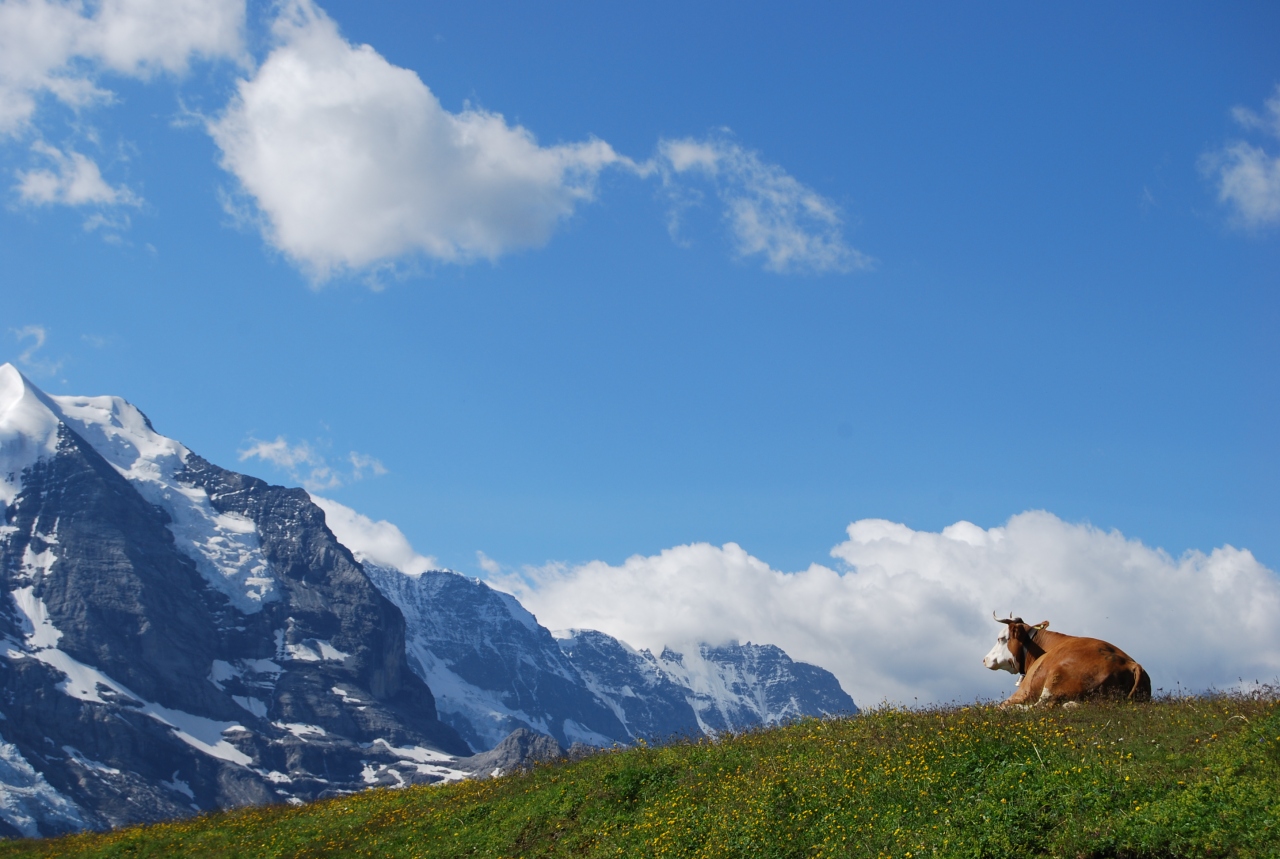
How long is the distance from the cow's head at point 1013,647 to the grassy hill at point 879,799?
19.3 feet

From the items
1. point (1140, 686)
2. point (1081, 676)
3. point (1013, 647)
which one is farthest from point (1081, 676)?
point (1013, 647)

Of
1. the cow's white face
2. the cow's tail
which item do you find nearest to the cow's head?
the cow's white face

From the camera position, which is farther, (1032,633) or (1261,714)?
(1032,633)

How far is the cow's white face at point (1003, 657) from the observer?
25.9 metres

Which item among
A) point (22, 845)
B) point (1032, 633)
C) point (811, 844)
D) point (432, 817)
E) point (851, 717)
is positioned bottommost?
point (22, 845)

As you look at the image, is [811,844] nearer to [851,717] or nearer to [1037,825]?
[1037,825]

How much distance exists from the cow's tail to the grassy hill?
38.7 inches

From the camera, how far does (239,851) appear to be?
22.9 metres

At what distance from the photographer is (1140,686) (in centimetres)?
2047

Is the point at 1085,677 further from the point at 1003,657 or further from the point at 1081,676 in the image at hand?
the point at 1003,657

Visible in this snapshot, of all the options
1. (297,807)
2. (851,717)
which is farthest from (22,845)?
(851,717)

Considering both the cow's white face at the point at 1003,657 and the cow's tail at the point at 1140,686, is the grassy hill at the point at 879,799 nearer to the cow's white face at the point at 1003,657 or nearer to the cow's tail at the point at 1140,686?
the cow's tail at the point at 1140,686

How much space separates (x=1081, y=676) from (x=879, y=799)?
735 centimetres

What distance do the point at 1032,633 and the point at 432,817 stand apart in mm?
15594
